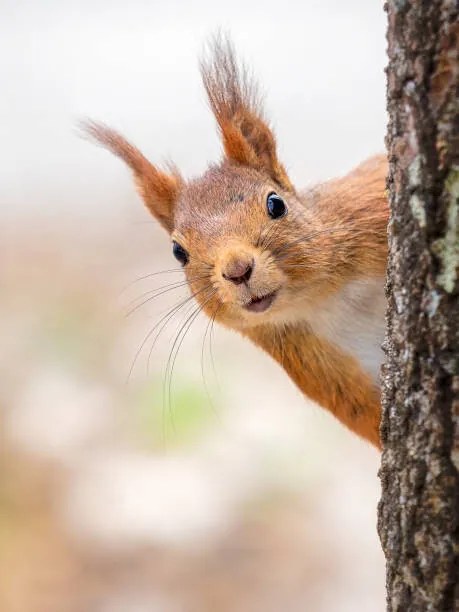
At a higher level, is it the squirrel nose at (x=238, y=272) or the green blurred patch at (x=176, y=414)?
the squirrel nose at (x=238, y=272)

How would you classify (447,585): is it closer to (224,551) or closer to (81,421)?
(224,551)

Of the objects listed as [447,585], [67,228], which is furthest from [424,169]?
[67,228]

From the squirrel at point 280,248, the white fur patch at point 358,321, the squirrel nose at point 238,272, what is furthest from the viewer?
the white fur patch at point 358,321

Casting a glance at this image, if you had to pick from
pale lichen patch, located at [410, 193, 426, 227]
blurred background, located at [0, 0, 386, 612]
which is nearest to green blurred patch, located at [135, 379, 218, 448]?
blurred background, located at [0, 0, 386, 612]

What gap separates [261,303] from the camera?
167 centimetres

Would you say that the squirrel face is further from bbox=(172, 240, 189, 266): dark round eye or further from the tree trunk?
the tree trunk

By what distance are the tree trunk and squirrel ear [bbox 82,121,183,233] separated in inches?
39.2

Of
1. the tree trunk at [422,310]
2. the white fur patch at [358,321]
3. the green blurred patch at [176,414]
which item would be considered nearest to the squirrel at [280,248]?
the white fur patch at [358,321]

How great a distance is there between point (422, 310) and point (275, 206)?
834mm

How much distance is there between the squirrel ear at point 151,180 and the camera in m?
1.95

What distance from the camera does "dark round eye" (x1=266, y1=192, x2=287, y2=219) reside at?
69.5 inches

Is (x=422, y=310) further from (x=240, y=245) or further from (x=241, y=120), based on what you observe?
(x=241, y=120)

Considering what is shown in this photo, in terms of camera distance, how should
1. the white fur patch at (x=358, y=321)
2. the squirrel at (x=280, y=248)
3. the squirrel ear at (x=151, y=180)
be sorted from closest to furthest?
the squirrel at (x=280, y=248), the white fur patch at (x=358, y=321), the squirrel ear at (x=151, y=180)

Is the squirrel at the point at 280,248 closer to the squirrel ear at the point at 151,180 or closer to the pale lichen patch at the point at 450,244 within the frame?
the squirrel ear at the point at 151,180
